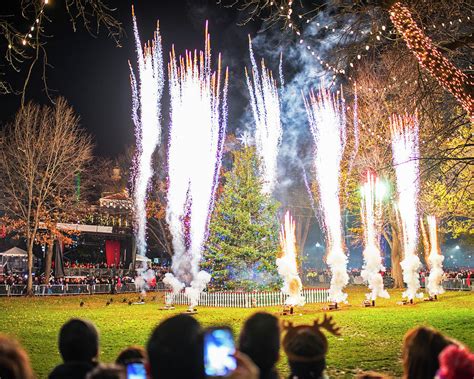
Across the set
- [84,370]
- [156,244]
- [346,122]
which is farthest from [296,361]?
[156,244]

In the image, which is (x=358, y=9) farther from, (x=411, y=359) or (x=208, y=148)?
(x=208, y=148)

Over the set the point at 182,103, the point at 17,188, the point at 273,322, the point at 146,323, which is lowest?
the point at 146,323

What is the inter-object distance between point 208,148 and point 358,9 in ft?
68.3

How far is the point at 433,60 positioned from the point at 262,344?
6.19 m

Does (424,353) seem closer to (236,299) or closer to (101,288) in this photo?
(236,299)

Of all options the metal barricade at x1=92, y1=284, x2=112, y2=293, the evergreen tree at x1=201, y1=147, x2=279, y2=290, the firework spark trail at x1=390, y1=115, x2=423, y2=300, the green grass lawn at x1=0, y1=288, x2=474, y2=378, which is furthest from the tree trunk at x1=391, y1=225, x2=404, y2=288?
the metal barricade at x1=92, y1=284, x2=112, y2=293

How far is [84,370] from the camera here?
157 inches

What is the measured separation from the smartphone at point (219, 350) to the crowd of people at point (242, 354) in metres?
0.10

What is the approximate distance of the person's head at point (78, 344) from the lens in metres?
4.39

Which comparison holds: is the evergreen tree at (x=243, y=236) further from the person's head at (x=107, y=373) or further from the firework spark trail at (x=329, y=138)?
the person's head at (x=107, y=373)

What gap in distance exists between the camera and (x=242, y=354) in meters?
3.26

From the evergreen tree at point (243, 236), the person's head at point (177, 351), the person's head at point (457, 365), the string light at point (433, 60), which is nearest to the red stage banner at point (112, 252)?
the evergreen tree at point (243, 236)

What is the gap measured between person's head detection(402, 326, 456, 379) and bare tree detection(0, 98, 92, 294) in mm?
33983

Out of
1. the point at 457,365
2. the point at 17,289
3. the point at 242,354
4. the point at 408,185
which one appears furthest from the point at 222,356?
the point at 17,289
